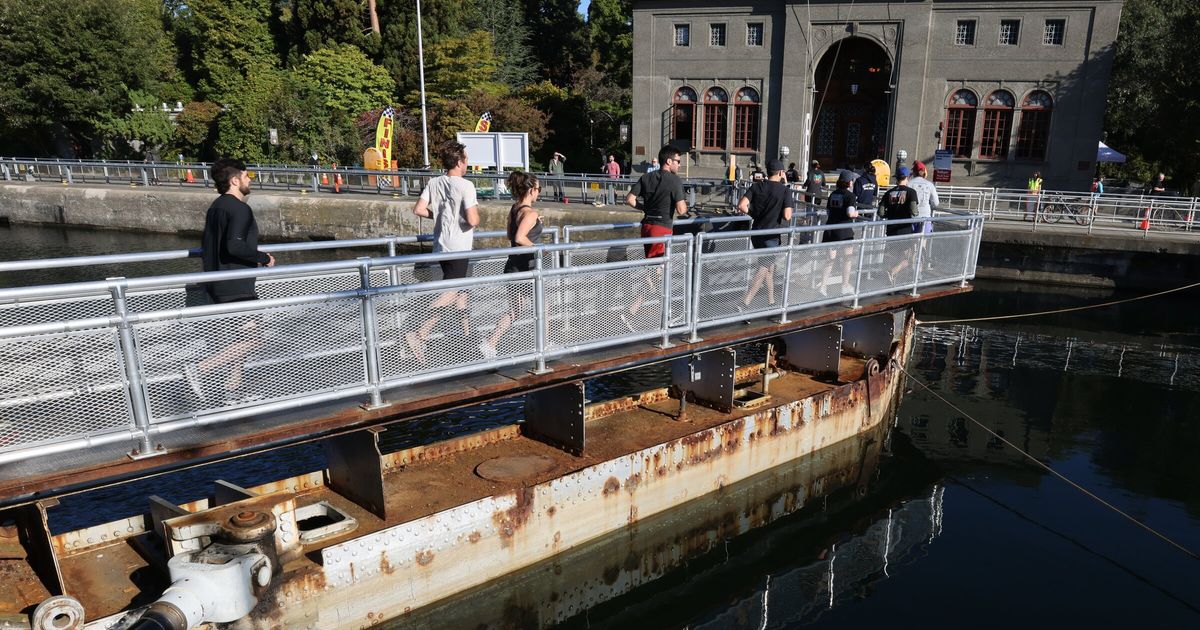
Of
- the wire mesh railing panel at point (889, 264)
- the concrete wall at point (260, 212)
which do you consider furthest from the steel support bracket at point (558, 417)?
the concrete wall at point (260, 212)

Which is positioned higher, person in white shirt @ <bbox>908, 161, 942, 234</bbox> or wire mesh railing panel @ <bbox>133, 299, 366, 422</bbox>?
person in white shirt @ <bbox>908, 161, 942, 234</bbox>

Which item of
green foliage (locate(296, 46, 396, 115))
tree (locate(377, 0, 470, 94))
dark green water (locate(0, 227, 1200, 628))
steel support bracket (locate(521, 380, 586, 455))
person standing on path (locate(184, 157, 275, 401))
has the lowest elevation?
dark green water (locate(0, 227, 1200, 628))

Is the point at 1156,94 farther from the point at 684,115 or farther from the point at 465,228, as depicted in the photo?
the point at 465,228

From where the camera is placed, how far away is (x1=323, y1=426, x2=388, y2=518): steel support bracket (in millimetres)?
6797

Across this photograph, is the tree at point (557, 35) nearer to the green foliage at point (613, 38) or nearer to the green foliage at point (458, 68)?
the green foliage at point (613, 38)

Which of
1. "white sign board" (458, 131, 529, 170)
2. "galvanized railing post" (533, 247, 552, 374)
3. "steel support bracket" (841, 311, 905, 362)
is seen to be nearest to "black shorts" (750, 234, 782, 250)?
"steel support bracket" (841, 311, 905, 362)

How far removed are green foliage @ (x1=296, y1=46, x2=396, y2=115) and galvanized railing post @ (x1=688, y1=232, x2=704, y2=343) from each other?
130 feet

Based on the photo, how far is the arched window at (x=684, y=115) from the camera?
38.1 meters

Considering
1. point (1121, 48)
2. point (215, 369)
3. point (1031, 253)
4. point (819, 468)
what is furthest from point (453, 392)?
point (1121, 48)

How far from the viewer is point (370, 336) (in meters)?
6.02

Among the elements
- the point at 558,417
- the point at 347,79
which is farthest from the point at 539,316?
the point at 347,79

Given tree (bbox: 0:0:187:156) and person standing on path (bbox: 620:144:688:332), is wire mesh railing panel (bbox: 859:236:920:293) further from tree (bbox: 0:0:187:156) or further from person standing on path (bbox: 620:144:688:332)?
tree (bbox: 0:0:187:156)

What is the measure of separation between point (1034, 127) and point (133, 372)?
121 feet

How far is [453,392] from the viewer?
6.67 meters
